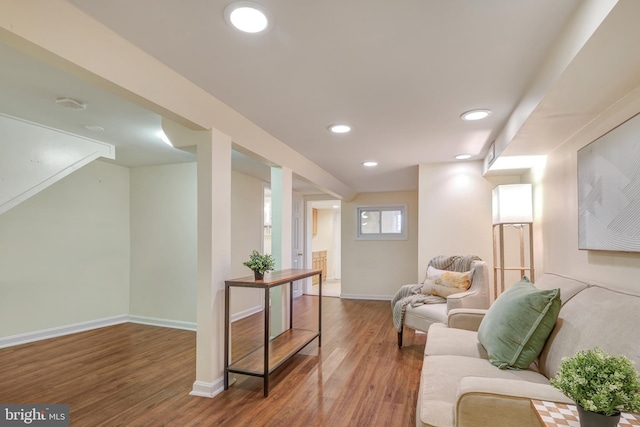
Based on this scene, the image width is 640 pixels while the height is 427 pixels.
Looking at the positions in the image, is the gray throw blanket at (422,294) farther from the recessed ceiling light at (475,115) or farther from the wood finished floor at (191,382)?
the recessed ceiling light at (475,115)

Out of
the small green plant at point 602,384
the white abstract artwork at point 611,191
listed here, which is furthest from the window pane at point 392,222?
the small green plant at point 602,384

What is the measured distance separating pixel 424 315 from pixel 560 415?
223 cm

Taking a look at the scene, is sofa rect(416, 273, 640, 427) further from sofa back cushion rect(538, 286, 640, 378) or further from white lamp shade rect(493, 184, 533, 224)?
white lamp shade rect(493, 184, 533, 224)

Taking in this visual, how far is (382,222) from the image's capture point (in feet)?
21.5

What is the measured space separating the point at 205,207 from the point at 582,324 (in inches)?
87.3

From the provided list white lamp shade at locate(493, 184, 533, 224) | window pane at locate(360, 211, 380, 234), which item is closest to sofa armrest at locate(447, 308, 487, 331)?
white lamp shade at locate(493, 184, 533, 224)

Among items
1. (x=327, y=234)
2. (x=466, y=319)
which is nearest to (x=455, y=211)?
(x=466, y=319)

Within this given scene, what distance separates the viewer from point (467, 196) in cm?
414

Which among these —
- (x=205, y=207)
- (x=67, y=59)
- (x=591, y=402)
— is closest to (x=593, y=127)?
(x=591, y=402)

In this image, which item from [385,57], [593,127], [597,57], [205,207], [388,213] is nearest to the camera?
[597,57]

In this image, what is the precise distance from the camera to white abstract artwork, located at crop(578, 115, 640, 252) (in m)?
1.60

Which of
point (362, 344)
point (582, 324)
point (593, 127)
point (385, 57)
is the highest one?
point (385, 57)

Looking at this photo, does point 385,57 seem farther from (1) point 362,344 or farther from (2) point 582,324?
(1) point 362,344

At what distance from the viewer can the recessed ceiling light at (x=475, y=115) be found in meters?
2.53
